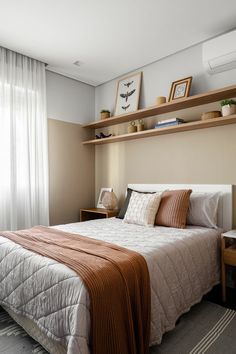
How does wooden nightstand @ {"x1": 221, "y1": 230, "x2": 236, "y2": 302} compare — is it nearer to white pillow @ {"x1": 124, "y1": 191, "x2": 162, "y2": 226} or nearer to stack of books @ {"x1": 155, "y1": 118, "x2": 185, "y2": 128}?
white pillow @ {"x1": 124, "y1": 191, "x2": 162, "y2": 226}

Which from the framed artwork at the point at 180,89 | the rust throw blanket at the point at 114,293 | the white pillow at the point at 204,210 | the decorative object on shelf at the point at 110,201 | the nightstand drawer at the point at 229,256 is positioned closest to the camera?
the rust throw blanket at the point at 114,293

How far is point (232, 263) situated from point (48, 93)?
9.92ft

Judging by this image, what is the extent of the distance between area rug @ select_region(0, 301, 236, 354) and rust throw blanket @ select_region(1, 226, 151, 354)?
36 cm

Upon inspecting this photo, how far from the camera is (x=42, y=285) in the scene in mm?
1380

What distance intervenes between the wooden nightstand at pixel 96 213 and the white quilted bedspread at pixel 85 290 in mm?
982

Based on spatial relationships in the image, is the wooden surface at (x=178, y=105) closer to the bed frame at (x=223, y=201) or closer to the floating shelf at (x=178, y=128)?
the floating shelf at (x=178, y=128)

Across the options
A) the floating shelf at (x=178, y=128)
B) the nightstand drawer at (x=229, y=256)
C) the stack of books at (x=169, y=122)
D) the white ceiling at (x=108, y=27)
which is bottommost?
the nightstand drawer at (x=229, y=256)

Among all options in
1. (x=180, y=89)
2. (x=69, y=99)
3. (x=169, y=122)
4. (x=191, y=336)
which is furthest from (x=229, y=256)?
(x=69, y=99)

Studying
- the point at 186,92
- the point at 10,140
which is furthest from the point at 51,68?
the point at 186,92

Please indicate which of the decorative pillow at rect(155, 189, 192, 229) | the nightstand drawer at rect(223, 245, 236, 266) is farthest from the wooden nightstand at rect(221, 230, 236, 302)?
the decorative pillow at rect(155, 189, 192, 229)

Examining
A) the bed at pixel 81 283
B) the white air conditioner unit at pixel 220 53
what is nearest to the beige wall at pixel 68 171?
the bed at pixel 81 283

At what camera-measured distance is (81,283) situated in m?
1.18

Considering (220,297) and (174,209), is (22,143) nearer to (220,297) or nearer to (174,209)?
(174,209)

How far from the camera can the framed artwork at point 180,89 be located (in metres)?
2.71
